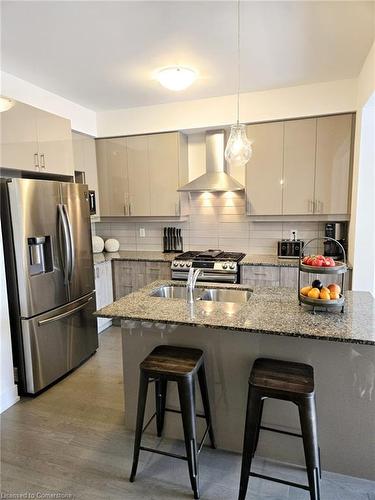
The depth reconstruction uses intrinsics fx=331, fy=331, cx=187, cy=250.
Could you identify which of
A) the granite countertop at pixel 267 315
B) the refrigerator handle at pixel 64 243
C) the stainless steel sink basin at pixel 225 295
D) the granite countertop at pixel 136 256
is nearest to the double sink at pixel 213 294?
the stainless steel sink basin at pixel 225 295

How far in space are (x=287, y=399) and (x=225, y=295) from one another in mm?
1090

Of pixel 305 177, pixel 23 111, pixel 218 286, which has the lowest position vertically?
pixel 218 286

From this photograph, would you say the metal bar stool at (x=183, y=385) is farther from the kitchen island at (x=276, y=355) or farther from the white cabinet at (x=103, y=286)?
the white cabinet at (x=103, y=286)

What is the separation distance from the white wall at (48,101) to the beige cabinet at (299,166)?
2.39 metres

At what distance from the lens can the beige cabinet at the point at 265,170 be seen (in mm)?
3711

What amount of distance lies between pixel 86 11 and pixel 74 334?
8.48 ft

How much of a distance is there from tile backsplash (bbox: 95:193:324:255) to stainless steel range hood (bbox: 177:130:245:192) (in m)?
0.39

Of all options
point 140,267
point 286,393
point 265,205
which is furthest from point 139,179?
point 286,393

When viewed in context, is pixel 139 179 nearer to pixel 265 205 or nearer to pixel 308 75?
pixel 265 205

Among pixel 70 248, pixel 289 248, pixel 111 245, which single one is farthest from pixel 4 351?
pixel 289 248

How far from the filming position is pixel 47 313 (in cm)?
284

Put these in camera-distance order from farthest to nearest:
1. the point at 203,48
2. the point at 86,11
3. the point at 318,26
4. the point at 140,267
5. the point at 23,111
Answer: the point at 140,267, the point at 23,111, the point at 203,48, the point at 318,26, the point at 86,11

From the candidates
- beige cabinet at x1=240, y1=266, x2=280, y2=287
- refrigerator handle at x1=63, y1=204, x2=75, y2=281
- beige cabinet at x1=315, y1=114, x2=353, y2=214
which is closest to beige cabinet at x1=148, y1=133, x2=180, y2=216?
beige cabinet at x1=240, y1=266, x2=280, y2=287

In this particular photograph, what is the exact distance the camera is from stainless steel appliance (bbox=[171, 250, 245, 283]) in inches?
146
